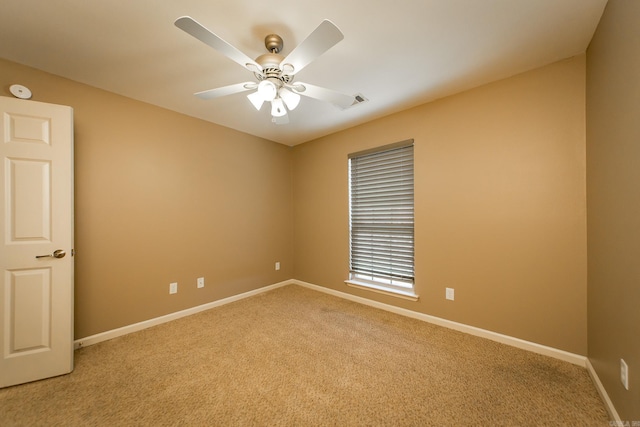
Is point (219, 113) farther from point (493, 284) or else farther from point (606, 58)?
point (493, 284)

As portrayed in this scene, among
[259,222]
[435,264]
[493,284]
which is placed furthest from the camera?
[259,222]

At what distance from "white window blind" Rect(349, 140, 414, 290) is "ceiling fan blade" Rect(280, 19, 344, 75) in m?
1.81

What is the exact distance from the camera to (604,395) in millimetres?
1444

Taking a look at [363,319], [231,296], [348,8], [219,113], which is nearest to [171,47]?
[219,113]

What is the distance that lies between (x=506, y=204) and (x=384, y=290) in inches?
63.3

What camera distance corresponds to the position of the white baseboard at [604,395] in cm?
129

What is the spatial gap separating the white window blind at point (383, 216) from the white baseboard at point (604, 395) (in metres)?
1.44

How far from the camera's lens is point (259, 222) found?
3627mm

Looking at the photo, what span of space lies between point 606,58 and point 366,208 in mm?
2274

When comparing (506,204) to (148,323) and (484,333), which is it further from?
(148,323)

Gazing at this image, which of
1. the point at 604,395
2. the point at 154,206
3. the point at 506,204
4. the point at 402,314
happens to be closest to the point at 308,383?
the point at 402,314

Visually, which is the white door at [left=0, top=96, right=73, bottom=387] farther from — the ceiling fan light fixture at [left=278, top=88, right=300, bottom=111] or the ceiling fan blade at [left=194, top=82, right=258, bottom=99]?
the ceiling fan light fixture at [left=278, top=88, right=300, bottom=111]

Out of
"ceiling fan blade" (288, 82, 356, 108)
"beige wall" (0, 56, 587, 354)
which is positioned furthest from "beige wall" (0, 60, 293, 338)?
"ceiling fan blade" (288, 82, 356, 108)

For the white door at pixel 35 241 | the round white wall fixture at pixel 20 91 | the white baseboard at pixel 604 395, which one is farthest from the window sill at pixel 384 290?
the round white wall fixture at pixel 20 91
